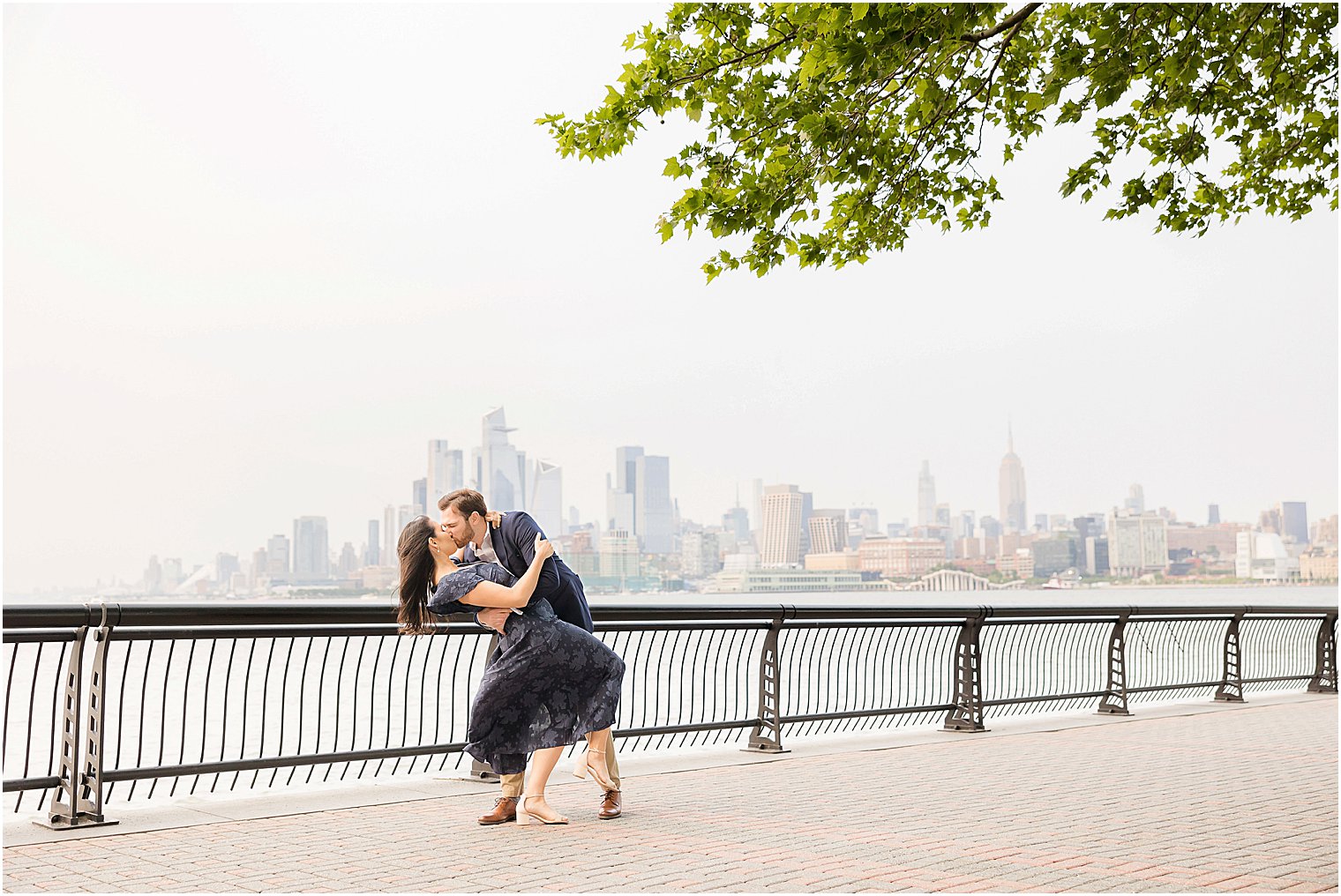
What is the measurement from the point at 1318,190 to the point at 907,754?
572 centimetres

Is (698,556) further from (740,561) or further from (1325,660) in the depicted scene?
(1325,660)

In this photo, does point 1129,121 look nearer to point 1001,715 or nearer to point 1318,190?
point 1318,190

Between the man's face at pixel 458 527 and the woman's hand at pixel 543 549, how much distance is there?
0.39 m

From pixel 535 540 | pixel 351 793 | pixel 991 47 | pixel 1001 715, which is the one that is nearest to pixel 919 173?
pixel 991 47

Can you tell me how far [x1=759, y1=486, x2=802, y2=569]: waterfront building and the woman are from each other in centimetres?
10362

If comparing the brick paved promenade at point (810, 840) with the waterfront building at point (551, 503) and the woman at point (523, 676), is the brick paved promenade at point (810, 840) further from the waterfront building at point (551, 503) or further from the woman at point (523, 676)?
the waterfront building at point (551, 503)

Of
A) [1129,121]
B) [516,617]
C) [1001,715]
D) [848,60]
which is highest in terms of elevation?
[1129,121]

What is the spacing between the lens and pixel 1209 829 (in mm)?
7109

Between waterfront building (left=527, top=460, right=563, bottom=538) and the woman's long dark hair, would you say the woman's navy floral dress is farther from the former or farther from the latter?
waterfront building (left=527, top=460, right=563, bottom=538)

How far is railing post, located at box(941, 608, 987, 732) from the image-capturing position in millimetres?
12070

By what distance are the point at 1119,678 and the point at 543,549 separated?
9.53 metres

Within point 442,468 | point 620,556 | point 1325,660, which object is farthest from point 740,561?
point 1325,660

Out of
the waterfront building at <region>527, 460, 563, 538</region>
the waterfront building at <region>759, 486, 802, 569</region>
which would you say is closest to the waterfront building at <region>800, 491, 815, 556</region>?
the waterfront building at <region>759, 486, 802, 569</region>

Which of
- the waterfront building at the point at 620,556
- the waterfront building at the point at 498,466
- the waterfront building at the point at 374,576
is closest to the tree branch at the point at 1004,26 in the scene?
the waterfront building at the point at 498,466
